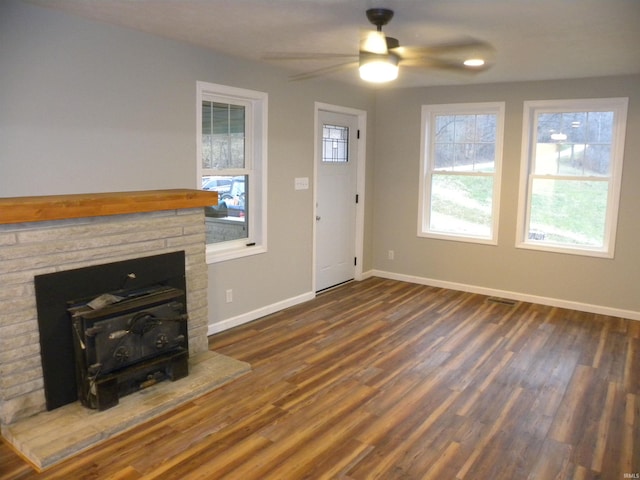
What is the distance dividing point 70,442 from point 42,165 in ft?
5.27

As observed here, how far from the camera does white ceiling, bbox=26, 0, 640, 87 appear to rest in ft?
8.81

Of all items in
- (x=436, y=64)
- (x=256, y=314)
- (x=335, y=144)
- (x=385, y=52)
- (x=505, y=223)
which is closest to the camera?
Result: (x=385, y=52)

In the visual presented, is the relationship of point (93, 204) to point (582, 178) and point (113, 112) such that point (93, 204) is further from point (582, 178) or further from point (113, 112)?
point (582, 178)

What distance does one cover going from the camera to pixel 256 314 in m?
4.67

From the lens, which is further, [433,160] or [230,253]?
[433,160]

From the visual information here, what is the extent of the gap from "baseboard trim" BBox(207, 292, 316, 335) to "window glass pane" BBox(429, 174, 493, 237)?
1909 mm

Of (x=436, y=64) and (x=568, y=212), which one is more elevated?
(x=436, y=64)

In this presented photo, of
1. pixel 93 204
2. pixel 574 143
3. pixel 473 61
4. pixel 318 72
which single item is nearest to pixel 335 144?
pixel 318 72

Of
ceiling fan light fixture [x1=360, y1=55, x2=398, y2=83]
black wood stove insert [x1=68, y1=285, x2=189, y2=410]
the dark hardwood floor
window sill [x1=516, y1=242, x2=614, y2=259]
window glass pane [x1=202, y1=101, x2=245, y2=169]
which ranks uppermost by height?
ceiling fan light fixture [x1=360, y1=55, x2=398, y2=83]

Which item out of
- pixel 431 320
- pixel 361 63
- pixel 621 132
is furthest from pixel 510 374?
pixel 621 132

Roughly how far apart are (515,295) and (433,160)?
1849mm

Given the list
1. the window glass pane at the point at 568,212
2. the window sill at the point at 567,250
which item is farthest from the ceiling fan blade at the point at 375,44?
the window sill at the point at 567,250

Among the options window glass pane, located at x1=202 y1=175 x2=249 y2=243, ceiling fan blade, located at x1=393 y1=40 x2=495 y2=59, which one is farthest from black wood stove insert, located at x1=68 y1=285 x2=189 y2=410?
ceiling fan blade, located at x1=393 y1=40 x2=495 y2=59

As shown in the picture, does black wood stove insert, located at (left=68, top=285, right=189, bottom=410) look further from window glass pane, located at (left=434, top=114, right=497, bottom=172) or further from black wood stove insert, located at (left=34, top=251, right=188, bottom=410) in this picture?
window glass pane, located at (left=434, top=114, right=497, bottom=172)
